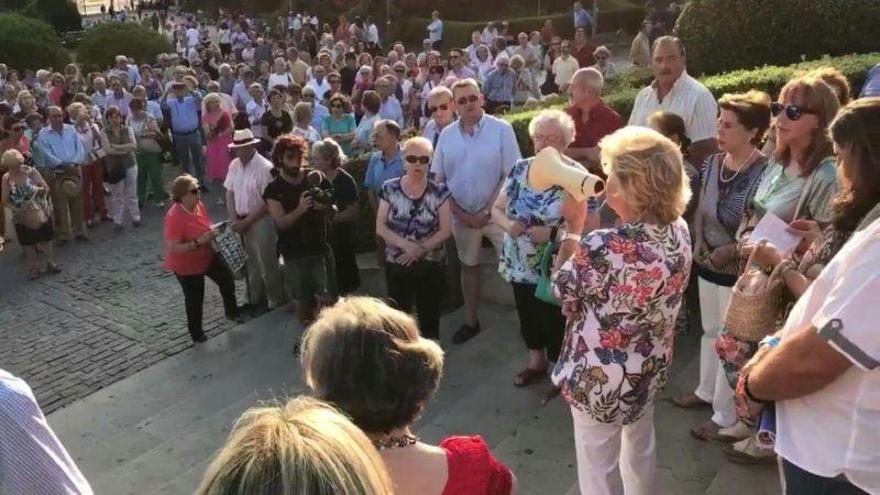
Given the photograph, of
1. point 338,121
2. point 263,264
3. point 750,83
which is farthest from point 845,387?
point 338,121

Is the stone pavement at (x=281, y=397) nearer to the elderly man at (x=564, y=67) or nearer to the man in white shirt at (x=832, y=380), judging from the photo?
the man in white shirt at (x=832, y=380)

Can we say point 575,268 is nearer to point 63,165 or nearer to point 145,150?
point 63,165

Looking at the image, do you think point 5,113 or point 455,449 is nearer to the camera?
point 455,449

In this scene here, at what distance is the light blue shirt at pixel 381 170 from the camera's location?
7098 millimetres

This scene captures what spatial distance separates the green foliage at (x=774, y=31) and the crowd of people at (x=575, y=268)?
14.9 ft

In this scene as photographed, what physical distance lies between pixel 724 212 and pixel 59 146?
31.4ft

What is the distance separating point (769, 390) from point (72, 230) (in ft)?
36.4

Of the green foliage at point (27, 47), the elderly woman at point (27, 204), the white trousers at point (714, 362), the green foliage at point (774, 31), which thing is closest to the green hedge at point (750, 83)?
the green foliage at point (774, 31)

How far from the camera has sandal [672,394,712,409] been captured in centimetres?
488

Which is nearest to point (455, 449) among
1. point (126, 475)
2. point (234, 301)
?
point (126, 475)

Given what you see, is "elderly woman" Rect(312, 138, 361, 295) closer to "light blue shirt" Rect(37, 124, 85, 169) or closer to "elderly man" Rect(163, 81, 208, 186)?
"light blue shirt" Rect(37, 124, 85, 169)

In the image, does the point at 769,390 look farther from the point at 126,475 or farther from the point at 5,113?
the point at 5,113

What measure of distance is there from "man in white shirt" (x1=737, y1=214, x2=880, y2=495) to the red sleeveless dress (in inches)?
31.2

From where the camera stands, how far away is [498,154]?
6281 millimetres
